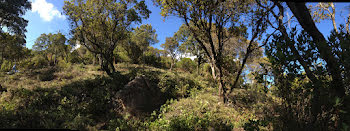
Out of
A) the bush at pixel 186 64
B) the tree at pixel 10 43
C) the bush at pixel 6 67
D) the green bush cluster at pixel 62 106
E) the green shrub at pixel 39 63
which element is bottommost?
the green bush cluster at pixel 62 106

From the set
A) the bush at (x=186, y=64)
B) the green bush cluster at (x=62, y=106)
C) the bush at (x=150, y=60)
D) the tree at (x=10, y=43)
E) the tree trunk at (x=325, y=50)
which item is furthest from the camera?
the bush at (x=186, y=64)

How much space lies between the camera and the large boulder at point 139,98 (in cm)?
779

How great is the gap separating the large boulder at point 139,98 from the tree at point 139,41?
17.9 meters

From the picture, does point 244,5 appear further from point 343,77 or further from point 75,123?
point 75,123

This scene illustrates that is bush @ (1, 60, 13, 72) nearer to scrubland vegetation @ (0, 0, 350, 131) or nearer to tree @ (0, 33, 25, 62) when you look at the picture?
tree @ (0, 33, 25, 62)

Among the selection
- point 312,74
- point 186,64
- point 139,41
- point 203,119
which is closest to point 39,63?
point 139,41

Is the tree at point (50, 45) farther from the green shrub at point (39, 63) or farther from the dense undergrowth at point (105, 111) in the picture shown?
the dense undergrowth at point (105, 111)

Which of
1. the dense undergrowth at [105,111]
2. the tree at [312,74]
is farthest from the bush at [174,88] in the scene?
the tree at [312,74]

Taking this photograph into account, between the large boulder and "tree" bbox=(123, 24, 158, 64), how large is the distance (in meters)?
17.9

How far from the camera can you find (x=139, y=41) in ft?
85.9

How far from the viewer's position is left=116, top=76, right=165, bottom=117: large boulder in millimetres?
7789

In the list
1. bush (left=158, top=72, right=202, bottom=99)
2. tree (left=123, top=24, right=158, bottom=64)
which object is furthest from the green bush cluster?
tree (left=123, top=24, right=158, bottom=64)

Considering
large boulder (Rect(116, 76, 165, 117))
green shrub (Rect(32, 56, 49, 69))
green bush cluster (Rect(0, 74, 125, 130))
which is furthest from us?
green shrub (Rect(32, 56, 49, 69))

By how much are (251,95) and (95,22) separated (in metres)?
Answer: 13.1
